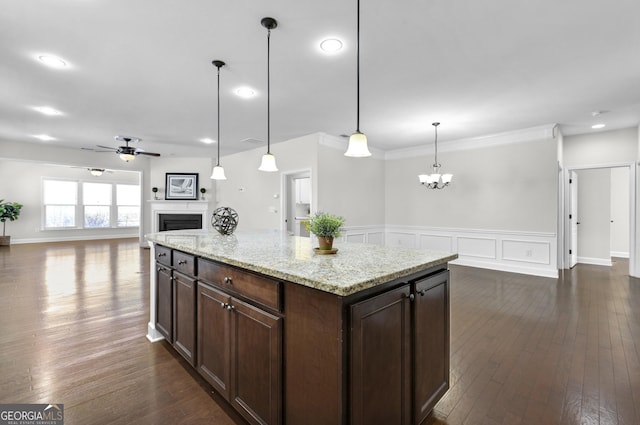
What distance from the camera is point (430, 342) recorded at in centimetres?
162

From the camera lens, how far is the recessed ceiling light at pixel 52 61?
2.79 m

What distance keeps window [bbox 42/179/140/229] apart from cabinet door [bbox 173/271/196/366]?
10.7m

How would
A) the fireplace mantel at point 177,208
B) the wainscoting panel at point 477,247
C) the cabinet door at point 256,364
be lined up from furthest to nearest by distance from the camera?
the fireplace mantel at point 177,208 < the wainscoting panel at point 477,247 < the cabinet door at point 256,364

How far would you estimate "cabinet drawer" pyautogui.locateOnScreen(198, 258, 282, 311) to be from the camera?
54.6 inches

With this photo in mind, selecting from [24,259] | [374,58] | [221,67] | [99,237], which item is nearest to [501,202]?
[374,58]

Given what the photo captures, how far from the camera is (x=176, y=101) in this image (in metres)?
4.04

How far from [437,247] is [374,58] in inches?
185

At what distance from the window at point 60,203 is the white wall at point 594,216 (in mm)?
14447

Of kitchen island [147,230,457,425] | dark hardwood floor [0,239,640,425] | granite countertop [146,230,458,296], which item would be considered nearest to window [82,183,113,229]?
dark hardwood floor [0,239,640,425]

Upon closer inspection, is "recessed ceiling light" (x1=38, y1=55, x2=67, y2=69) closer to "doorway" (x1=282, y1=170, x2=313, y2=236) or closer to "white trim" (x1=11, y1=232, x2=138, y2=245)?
"doorway" (x1=282, y1=170, x2=313, y2=236)

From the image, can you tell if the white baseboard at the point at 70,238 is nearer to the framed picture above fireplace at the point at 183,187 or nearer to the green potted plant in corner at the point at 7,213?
the green potted plant in corner at the point at 7,213

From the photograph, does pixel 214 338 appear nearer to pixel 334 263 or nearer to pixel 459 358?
pixel 334 263

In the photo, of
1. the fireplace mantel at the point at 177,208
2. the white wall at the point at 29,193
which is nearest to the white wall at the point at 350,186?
the fireplace mantel at the point at 177,208

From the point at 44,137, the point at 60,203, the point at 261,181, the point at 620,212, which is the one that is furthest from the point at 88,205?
the point at 620,212
